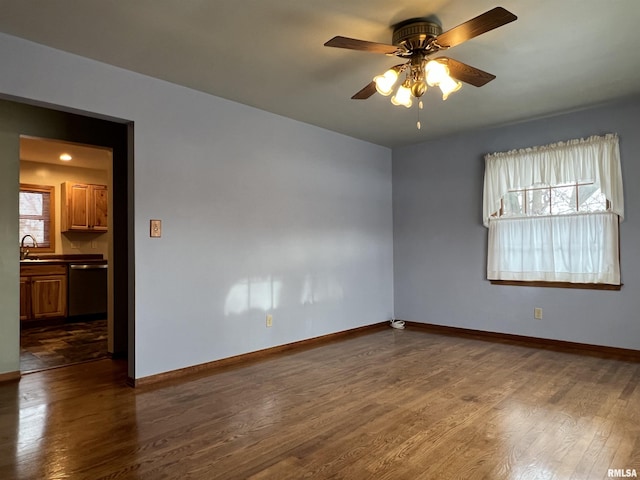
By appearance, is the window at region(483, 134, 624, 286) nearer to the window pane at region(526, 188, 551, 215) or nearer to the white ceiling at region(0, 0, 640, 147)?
the window pane at region(526, 188, 551, 215)

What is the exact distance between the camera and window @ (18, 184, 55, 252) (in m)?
6.42

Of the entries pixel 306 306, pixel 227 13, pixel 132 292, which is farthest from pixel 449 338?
pixel 227 13

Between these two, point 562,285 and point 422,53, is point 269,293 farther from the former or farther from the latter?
point 562,285

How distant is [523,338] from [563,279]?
0.81 m

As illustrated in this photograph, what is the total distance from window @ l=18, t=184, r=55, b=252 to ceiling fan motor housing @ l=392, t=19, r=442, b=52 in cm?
638

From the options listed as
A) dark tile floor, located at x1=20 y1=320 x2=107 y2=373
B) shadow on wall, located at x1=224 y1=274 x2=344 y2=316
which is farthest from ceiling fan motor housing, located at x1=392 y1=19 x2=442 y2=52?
dark tile floor, located at x1=20 y1=320 x2=107 y2=373

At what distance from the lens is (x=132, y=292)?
10.7ft

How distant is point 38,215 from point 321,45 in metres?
5.98

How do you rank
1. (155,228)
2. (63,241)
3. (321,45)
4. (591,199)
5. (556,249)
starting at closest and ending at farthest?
1. (321,45)
2. (155,228)
3. (591,199)
4. (556,249)
5. (63,241)

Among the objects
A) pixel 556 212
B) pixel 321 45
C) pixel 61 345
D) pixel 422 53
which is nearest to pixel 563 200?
pixel 556 212

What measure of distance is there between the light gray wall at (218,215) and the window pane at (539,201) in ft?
6.61

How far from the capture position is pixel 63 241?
6.75m

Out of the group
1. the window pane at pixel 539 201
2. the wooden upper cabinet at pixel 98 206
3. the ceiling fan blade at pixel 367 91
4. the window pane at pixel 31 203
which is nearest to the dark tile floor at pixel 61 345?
the wooden upper cabinet at pixel 98 206

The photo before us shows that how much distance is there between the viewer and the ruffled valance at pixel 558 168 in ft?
13.1
